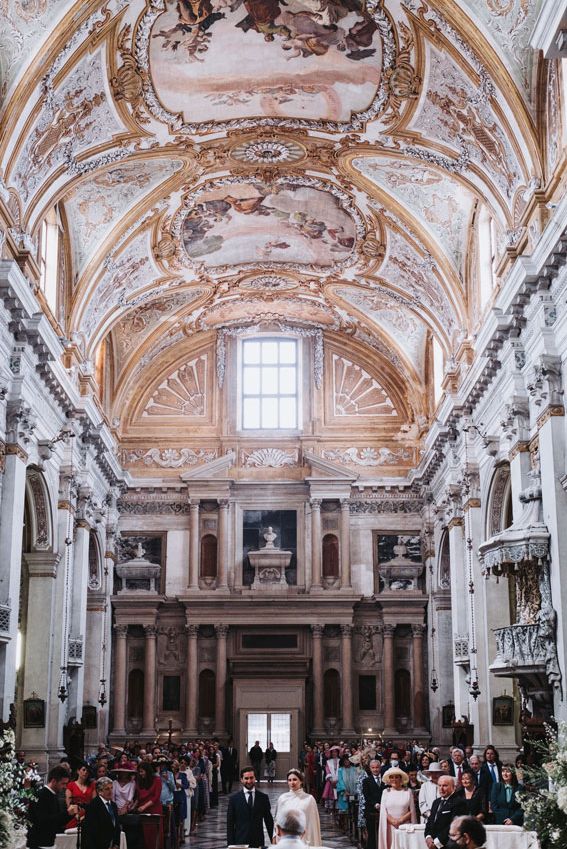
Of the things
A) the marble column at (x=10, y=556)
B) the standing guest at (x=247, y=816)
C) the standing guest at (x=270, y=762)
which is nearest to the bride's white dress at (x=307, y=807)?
the standing guest at (x=247, y=816)

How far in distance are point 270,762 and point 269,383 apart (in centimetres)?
1025

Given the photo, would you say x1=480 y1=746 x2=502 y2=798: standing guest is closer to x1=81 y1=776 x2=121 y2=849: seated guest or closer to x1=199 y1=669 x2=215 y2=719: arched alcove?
x1=81 y1=776 x2=121 y2=849: seated guest

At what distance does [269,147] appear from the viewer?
2225 cm

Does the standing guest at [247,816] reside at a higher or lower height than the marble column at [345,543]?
lower

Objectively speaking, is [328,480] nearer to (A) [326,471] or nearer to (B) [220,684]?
(A) [326,471]

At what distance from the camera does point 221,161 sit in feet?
74.4

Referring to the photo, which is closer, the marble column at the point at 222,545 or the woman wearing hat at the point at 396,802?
the woman wearing hat at the point at 396,802

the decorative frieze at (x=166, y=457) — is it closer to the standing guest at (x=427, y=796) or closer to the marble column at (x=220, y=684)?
the marble column at (x=220, y=684)

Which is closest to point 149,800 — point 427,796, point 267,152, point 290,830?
point 427,796

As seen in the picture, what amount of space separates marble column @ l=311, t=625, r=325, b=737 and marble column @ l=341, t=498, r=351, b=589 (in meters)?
1.39

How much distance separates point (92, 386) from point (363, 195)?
24.0 feet

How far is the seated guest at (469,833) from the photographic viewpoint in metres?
6.57

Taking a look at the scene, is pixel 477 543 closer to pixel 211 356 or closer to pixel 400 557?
pixel 400 557

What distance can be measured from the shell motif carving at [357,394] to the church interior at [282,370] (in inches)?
3.3
